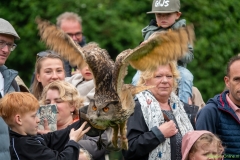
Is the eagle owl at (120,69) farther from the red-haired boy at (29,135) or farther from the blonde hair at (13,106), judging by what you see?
the blonde hair at (13,106)

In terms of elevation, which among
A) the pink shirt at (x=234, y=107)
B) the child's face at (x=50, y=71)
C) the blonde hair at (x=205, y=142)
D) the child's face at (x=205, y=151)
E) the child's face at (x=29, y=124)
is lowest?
the child's face at (x=205, y=151)

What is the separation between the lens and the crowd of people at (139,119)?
282 inches

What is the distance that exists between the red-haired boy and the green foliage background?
7.95 m

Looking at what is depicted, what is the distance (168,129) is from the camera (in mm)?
7957

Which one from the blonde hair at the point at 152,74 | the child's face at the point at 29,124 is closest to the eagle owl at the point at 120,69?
the child's face at the point at 29,124

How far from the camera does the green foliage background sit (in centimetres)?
1538

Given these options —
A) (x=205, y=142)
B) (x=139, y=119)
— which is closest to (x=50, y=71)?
(x=139, y=119)

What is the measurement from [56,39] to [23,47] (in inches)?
319

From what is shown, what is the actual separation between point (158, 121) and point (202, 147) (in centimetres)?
82

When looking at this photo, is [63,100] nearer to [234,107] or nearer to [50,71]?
[50,71]

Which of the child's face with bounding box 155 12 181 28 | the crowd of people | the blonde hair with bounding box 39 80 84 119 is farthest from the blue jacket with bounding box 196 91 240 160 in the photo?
the child's face with bounding box 155 12 181 28

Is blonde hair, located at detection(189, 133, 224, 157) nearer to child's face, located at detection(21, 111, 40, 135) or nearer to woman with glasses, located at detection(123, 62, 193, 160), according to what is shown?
woman with glasses, located at detection(123, 62, 193, 160)

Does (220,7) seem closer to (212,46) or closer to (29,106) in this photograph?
(212,46)

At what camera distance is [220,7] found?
635 inches
